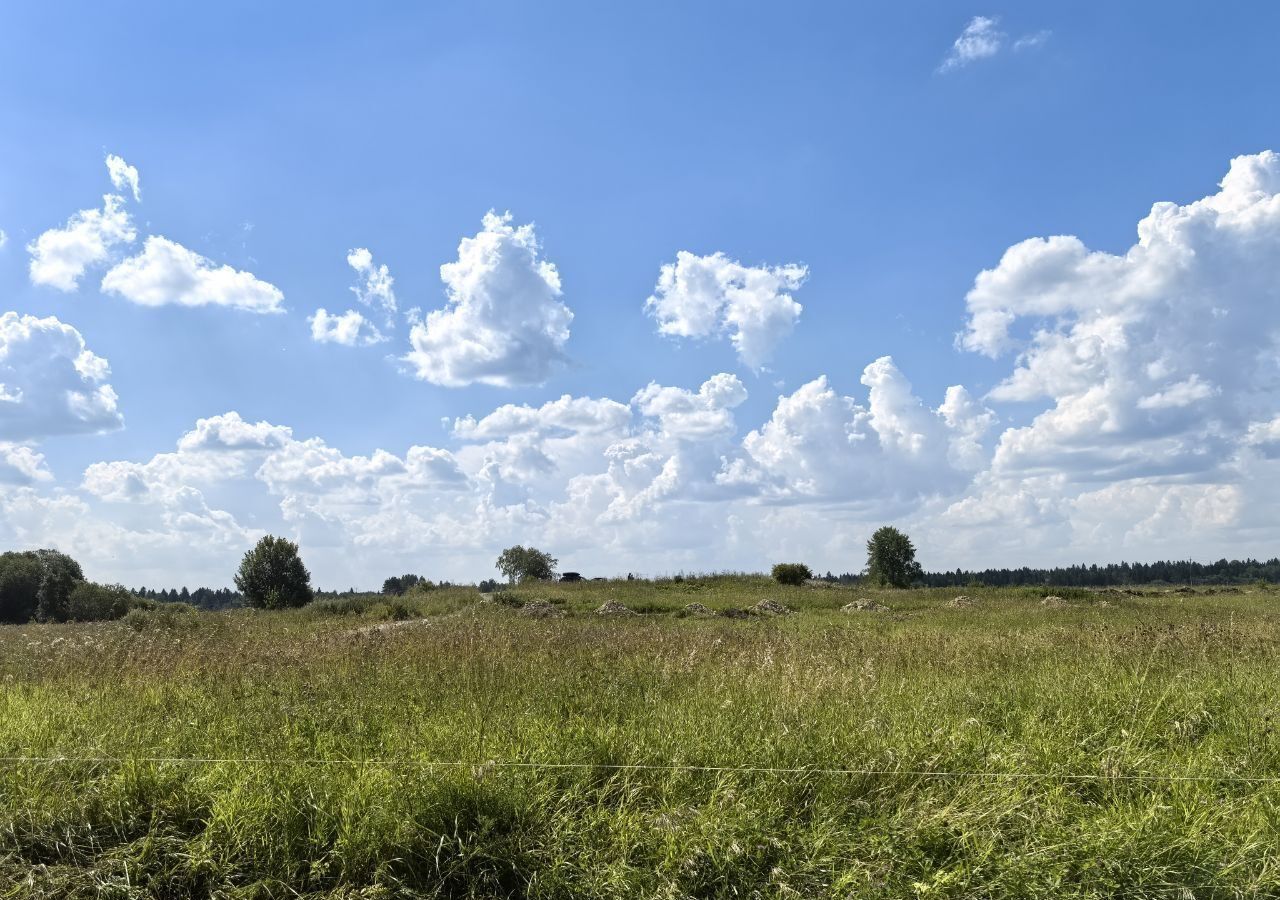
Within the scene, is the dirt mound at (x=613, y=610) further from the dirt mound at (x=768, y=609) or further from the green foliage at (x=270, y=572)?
the green foliage at (x=270, y=572)

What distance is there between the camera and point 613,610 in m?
27.0

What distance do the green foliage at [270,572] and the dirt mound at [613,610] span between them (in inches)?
1465

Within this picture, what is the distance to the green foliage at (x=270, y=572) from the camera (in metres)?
56.3

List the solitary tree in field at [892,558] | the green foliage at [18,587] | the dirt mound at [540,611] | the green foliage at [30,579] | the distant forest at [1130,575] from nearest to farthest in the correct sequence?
the dirt mound at [540,611] → the green foliage at [30,579] → the green foliage at [18,587] → the solitary tree in field at [892,558] → the distant forest at [1130,575]

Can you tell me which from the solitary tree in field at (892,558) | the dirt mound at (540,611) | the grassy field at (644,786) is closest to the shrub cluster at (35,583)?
the dirt mound at (540,611)

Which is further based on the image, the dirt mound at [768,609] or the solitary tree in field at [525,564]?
the solitary tree in field at [525,564]

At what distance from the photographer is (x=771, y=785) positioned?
501 centimetres

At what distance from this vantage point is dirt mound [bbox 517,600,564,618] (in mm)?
23938

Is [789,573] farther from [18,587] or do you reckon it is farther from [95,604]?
[18,587]

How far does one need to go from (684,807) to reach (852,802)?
1.16 metres

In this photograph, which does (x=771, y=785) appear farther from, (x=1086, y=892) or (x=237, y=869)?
(x=237, y=869)

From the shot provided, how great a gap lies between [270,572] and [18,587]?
22229 millimetres

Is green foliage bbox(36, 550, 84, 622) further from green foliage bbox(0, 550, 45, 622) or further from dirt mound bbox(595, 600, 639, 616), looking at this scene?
dirt mound bbox(595, 600, 639, 616)

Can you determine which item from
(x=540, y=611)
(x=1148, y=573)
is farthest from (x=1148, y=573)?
(x=540, y=611)
